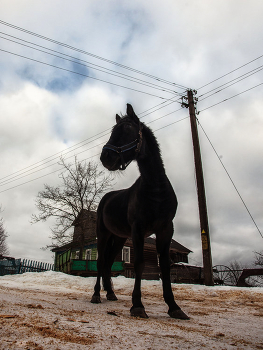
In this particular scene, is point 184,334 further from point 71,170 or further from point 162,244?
point 71,170

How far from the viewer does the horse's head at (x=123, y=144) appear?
3.91 metres

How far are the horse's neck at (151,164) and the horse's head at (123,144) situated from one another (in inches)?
7.6

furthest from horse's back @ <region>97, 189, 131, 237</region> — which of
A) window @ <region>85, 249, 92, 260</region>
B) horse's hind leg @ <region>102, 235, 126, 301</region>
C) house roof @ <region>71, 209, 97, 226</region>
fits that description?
window @ <region>85, 249, 92, 260</region>

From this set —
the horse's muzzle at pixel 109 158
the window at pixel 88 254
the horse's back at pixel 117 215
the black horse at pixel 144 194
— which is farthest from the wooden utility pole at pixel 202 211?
the window at pixel 88 254

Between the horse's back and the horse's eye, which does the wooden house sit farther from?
the horse's eye

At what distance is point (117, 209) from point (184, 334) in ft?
8.96

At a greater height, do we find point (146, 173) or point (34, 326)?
point (146, 173)

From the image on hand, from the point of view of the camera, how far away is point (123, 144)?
405 cm

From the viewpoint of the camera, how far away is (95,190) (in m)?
25.9

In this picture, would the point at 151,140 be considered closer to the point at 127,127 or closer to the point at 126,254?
the point at 127,127

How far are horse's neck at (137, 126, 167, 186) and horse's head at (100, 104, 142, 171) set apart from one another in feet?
0.64

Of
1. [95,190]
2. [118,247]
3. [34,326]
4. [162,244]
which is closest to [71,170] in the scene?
[95,190]

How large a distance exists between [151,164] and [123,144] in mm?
549

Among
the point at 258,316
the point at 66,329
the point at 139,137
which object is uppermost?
the point at 139,137
